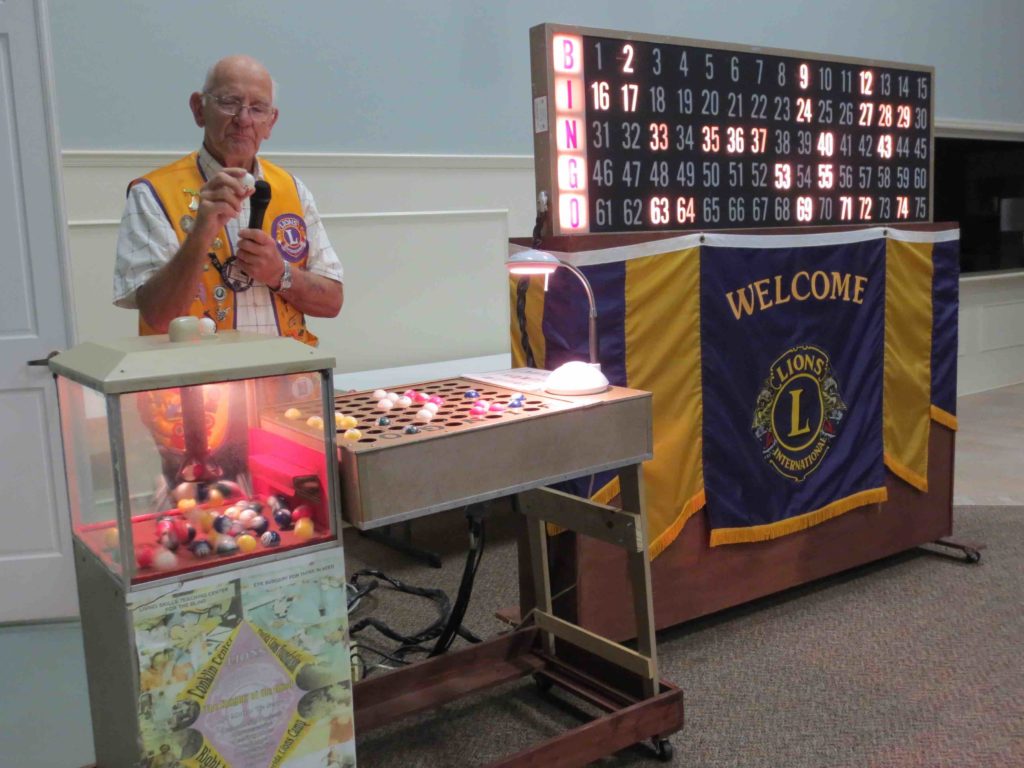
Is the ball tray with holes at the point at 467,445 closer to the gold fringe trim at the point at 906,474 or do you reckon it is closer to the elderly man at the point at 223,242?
the elderly man at the point at 223,242

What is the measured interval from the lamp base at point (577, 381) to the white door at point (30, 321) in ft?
5.50

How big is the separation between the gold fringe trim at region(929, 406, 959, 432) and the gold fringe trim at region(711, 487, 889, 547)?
13.7 inches

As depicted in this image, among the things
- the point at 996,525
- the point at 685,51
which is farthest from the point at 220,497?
the point at 996,525

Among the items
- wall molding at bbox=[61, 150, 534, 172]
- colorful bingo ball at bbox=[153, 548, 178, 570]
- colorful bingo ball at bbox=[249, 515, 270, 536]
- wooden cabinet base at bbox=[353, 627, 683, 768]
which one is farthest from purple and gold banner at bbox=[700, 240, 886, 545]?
wall molding at bbox=[61, 150, 534, 172]

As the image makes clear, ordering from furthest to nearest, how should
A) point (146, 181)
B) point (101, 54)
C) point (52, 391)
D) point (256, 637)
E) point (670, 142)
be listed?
1. point (101, 54)
2. point (52, 391)
3. point (670, 142)
4. point (146, 181)
5. point (256, 637)

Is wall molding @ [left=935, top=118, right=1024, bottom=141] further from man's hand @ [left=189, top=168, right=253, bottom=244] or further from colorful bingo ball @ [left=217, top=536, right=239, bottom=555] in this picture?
colorful bingo ball @ [left=217, top=536, right=239, bottom=555]

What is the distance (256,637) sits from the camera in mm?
1557

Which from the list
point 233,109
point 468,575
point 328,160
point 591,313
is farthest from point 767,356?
point 328,160

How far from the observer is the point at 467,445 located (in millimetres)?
1746

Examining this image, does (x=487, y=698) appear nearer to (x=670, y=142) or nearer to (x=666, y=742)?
(x=666, y=742)

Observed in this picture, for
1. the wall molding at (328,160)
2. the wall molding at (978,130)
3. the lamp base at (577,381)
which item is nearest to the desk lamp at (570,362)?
the lamp base at (577,381)

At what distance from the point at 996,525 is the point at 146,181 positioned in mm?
3317

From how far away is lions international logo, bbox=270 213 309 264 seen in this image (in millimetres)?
2207

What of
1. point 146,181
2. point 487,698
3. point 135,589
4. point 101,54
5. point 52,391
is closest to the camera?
point 135,589
